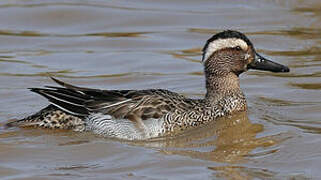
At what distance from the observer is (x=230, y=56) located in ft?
33.2

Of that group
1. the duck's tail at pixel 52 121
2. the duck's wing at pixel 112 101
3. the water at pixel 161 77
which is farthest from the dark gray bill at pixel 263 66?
the duck's tail at pixel 52 121

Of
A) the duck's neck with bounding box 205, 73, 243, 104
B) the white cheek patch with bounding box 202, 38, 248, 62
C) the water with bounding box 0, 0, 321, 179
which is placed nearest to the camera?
the water with bounding box 0, 0, 321, 179

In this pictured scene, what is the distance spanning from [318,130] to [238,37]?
1.35 metres

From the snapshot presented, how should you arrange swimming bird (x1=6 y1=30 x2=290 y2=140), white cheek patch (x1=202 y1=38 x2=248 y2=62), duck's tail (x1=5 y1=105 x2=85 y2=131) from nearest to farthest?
swimming bird (x1=6 y1=30 x2=290 y2=140), duck's tail (x1=5 y1=105 x2=85 y2=131), white cheek patch (x1=202 y1=38 x2=248 y2=62)

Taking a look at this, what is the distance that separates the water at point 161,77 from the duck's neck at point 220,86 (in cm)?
31

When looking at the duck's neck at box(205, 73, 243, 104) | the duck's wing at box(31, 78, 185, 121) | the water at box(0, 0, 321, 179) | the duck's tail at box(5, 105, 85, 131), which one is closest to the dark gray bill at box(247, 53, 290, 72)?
the duck's neck at box(205, 73, 243, 104)

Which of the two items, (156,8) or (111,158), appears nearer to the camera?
(111,158)

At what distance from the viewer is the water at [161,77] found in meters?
8.62

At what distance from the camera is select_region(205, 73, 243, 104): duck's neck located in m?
10.2

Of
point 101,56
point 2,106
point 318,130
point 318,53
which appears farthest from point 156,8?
point 318,130

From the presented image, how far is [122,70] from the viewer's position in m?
12.3

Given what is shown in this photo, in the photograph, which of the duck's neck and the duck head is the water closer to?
the duck's neck

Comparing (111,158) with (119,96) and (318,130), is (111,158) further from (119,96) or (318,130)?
(318,130)

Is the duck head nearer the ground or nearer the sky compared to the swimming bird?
nearer the sky
